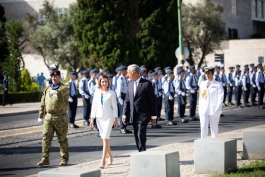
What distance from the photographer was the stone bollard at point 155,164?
938 centimetres

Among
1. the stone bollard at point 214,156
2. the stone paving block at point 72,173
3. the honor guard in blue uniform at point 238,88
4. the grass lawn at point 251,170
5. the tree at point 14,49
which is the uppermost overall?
the tree at point 14,49

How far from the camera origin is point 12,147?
15914 millimetres

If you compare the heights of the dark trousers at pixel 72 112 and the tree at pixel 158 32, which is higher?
the tree at pixel 158 32

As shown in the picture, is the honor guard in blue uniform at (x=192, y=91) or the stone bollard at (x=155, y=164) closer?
the stone bollard at (x=155, y=164)

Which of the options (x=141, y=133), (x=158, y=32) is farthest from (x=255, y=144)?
(x=158, y=32)

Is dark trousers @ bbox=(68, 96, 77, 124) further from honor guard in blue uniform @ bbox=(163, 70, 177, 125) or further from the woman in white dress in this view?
the woman in white dress

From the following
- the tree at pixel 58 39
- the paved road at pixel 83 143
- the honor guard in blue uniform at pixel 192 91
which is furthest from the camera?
the tree at pixel 58 39

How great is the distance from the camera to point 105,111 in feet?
39.0

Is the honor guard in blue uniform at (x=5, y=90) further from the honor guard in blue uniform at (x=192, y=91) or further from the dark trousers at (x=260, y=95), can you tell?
the honor guard in blue uniform at (x=192, y=91)

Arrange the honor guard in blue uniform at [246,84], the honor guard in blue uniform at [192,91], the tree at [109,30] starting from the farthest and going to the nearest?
1. the tree at [109,30]
2. the honor guard in blue uniform at [246,84]
3. the honor guard in blue uniform at [192,91]

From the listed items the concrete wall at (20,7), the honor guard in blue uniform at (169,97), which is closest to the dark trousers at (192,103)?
the honor guard in blue uniform at (169,97)

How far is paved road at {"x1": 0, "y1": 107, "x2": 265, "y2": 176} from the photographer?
12927 mm

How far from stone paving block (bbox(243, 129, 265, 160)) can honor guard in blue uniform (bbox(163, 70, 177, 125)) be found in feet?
29.5

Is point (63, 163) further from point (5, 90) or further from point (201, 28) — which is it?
point (201, 28)
